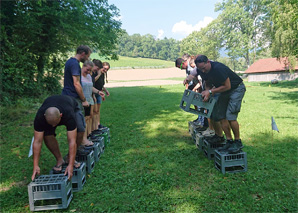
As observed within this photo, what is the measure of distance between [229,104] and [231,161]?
1092 millimetres

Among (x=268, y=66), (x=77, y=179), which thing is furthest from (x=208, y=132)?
(x=268, y=66)

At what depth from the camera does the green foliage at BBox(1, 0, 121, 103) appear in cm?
1099

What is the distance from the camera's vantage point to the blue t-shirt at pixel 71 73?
4.22 m

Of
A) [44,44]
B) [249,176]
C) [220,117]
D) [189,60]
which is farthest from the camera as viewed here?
[44,44]

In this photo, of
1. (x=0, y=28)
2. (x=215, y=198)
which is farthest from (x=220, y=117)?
(x=0, y=28)

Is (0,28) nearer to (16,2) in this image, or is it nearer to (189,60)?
(16,2)

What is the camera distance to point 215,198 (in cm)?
336

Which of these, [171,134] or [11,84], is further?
[11,84]

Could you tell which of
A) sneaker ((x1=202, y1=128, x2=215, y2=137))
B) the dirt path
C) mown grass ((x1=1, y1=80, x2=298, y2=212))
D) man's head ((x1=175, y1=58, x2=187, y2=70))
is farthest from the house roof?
sneaker ((x1=202, y1=128, x2=215, y2=137))

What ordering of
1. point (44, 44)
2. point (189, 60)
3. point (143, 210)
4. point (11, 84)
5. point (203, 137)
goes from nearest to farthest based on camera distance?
point (143, 210) → point (203, 137) → point (189, 60) → point (11, 84) → point (44, 44)

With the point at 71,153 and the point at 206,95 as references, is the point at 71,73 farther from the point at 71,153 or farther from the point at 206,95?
the point at 206,95

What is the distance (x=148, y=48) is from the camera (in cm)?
15038

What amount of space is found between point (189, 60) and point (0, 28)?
8916mm

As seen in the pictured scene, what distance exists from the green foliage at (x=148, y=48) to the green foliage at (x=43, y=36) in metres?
127
